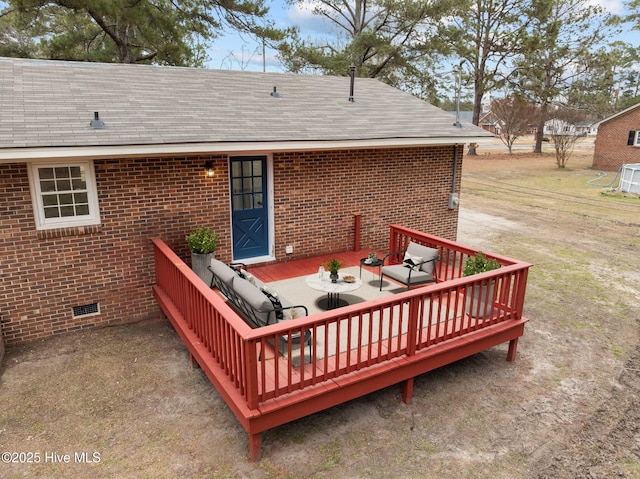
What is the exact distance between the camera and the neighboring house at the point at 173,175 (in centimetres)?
614

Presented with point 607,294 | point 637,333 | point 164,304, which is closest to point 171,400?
point 164,304

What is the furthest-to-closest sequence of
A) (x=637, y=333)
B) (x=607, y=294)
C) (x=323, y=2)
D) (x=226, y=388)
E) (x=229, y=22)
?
(x=323, y=2)
(x=229, y=22)
(x=607, y=294)
(x=637, y=333)
(x=226, y=388)

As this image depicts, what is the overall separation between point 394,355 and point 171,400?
2.59m

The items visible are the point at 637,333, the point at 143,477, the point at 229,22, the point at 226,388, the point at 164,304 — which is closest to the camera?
the point at 143,477

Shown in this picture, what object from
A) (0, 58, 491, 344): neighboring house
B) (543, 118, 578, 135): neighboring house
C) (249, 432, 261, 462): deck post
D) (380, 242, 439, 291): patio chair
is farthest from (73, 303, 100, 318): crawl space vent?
(543, 118, 578, 135): neighboring house

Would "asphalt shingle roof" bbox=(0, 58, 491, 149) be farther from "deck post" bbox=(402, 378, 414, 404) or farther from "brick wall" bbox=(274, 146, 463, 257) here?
"deck post" bbox=(402, 378, 414, 404)

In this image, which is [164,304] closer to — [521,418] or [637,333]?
[521,418]

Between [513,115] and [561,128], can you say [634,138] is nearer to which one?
[561,128]

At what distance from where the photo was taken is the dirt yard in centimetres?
417

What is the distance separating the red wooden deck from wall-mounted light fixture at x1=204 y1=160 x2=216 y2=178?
55.6 inches

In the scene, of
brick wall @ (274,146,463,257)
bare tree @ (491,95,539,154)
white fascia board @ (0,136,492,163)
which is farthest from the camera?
bare tree @ (491,95,539,154)

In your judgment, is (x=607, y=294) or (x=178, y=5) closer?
(x=607, y=294)

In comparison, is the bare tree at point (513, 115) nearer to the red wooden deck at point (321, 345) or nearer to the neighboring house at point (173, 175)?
the neighboring house at point (173, 175)

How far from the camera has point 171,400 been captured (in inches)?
200
